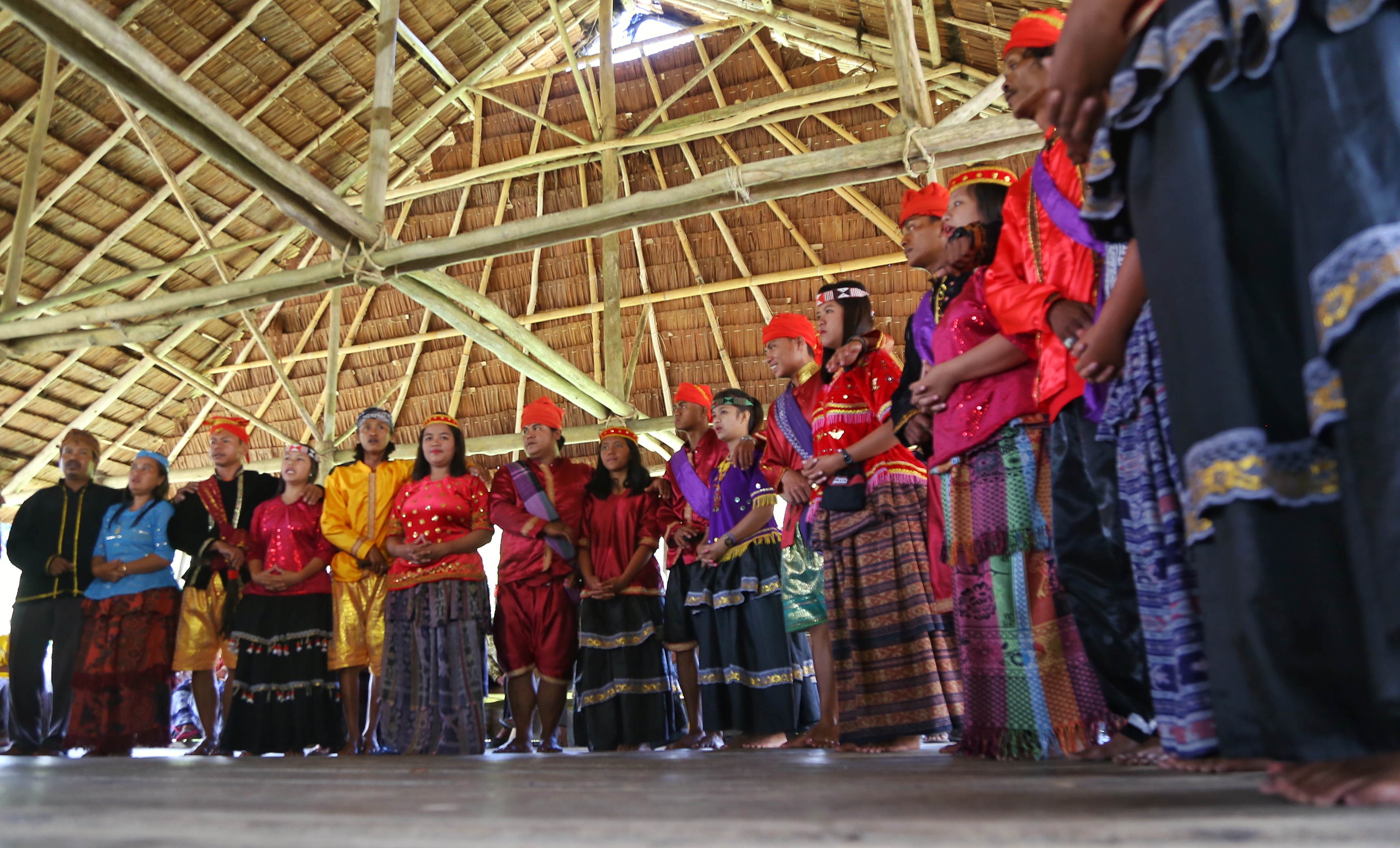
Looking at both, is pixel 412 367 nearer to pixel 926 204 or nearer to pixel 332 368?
pixel 332 368

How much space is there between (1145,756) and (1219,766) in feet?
1.19

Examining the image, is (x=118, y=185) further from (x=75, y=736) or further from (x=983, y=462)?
(x=983, y=462)

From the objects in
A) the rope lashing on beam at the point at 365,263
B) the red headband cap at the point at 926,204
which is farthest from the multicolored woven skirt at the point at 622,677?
the rope lashing on beam at the point at 365,263

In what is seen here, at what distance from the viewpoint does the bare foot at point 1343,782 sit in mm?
784

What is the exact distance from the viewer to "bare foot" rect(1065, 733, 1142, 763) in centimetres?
187

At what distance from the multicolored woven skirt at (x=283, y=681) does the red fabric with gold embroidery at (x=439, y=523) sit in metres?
0.40

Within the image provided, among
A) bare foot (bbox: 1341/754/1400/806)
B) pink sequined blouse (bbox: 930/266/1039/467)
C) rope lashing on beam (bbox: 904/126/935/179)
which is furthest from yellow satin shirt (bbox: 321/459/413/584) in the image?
bare foot (bbox: 1341/754/1400/806)

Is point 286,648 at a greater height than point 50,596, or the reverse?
point 50,596

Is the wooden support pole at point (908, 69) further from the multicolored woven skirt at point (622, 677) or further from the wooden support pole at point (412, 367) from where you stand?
the wooden support pole at point (412, 367)

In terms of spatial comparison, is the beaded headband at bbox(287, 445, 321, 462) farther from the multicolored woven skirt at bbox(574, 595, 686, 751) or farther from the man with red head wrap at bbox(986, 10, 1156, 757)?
the man with red head wrap at bbox(986, 10, 1156, 757)

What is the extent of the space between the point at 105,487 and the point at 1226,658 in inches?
182

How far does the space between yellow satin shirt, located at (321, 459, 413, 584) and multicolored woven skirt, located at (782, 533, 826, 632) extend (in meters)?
1.74

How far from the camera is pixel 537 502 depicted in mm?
4074

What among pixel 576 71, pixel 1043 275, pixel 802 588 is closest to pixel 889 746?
pixel 802 588
